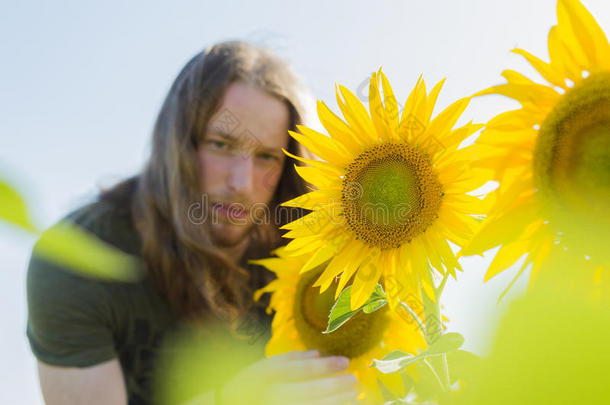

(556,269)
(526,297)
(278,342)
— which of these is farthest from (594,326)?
(278,342)

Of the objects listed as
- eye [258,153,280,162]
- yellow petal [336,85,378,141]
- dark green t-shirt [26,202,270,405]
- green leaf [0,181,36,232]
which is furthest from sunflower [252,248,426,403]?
dark green t-shirt [26,202,270,405]

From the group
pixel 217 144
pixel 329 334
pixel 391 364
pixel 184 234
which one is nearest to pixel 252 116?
pixel 217 144

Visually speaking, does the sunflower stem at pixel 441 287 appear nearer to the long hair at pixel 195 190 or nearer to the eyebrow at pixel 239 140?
the eyebrow at pixel 239 140

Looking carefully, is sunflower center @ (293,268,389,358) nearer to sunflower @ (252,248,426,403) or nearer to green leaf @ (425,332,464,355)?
sunflower @ (252,248,426,403)

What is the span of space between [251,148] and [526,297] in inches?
66.4

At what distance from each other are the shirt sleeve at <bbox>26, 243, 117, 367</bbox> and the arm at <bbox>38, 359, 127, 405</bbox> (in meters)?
0.04

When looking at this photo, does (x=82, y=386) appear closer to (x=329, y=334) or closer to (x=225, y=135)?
(x=225, y=135)

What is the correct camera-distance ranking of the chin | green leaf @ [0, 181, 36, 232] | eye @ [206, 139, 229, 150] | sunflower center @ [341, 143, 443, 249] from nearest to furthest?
green leaf @ [0, 181, 36, 232] < sunflower center @ [341, 143, 443, 249] < eye @ [206, 139, 229, 150] < the chin

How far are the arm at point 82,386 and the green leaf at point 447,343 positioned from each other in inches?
77.5

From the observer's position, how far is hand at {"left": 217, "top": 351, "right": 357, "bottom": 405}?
100 cm

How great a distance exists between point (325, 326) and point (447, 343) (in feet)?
1.48

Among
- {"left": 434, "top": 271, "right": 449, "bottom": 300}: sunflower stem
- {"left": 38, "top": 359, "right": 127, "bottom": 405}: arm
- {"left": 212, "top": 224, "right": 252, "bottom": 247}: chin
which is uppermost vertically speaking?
{"left": 434, "top": 271, "right": 449, "bottom": 300}: sunflower stem

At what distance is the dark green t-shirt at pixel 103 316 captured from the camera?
2162mm

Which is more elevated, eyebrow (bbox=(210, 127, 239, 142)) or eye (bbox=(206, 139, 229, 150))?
eyebrow (bbox=(210, 127, 239, 142))
